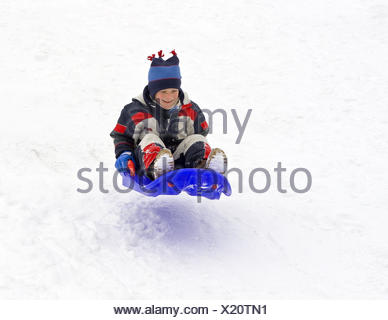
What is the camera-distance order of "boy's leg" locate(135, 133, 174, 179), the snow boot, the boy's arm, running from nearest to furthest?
"boy's leg" locate(135, 133, 174, 179)
the snow boot
the boy's arm

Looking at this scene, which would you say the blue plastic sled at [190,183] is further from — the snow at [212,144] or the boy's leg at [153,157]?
the snow at [212,144]

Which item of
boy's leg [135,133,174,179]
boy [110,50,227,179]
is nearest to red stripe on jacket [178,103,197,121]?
boy [110,50,227,179]

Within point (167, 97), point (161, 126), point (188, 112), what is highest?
point (167, 97)

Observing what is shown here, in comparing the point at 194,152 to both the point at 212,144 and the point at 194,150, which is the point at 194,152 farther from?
the point at 212,144

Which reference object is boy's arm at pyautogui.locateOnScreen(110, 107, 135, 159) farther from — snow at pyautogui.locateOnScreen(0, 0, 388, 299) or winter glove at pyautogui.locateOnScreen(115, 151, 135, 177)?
snow at pyautogui.locateOnScreen(0, 0, 388, 299)

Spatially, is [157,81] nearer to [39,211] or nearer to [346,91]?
[39,211]

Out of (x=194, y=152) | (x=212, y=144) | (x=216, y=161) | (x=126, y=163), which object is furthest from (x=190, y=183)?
(x=212, y=144)

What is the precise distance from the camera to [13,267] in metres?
2.89

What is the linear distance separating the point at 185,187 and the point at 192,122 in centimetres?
92

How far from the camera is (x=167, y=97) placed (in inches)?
148

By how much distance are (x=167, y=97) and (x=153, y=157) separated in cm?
→ 58

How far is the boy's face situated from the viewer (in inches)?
148

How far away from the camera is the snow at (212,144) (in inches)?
124
